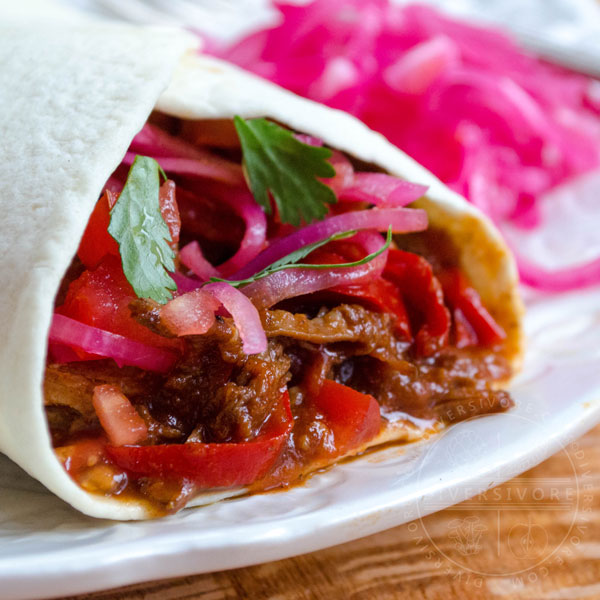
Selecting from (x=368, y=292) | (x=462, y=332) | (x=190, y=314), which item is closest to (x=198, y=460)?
(x=190, y=314)

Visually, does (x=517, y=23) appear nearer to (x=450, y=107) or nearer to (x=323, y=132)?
(x=450, y=107)

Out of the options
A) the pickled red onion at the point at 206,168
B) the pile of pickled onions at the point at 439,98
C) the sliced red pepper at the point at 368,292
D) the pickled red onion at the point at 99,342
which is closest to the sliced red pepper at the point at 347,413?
the sliced red pepper at the point at 368,292

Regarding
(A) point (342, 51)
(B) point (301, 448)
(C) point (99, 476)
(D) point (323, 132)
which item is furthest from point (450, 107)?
(C) point (99, 476)

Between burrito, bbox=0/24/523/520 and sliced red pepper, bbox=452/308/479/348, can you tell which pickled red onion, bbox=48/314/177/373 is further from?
sliced red pepper, bbox=452/308/479/348

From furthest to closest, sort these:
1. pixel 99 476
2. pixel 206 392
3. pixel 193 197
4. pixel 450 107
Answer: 1. pixel 450 107
2. pixel 193 197
3. pixel 206 392
4. pixel 99 476

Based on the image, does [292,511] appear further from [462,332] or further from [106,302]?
[462,332]
